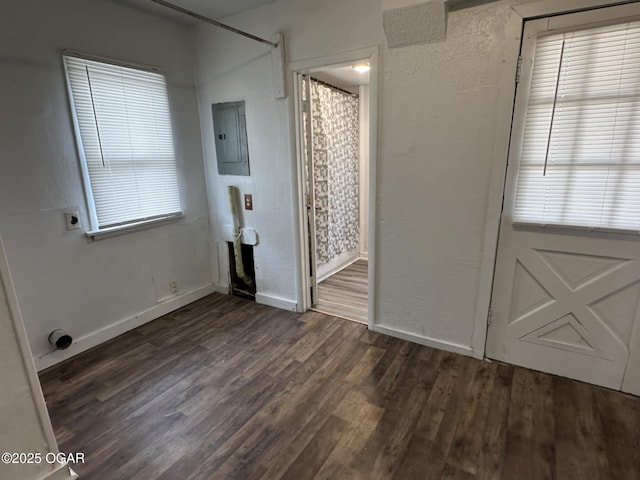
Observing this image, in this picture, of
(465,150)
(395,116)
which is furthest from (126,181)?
(465,150)

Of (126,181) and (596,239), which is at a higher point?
(126,181)

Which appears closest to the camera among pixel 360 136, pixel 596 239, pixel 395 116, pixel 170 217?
pixel 596 239

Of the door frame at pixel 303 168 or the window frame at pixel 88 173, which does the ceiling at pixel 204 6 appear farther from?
the door frame at pixel 303 168

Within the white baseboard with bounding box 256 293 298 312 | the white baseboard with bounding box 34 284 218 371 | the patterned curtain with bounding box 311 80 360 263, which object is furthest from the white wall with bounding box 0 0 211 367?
the patterned curtain with bounding box 311 80 360 263

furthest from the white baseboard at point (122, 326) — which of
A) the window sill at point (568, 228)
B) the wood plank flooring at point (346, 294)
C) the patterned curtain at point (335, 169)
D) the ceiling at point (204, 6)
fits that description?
the window sill at point (568, 228)

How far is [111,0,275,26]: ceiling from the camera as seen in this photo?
8.27 ft

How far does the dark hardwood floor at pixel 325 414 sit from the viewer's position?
1576 mm

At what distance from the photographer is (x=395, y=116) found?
2248 millimetres

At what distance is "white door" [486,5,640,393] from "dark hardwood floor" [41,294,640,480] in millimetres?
286

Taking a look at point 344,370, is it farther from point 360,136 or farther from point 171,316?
point 360,136

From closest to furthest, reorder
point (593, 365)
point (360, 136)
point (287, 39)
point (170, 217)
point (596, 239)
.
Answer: point (596, 239)
point (593, 365)
point (287, 39)
point (170, 217)
point (360, 136)

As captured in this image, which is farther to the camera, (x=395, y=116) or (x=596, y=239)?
(x=395, y=116)

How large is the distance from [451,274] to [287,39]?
6.92ft

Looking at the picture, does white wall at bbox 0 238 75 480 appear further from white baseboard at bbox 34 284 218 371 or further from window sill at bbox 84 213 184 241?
window sill at bbox 84 213 184 241
